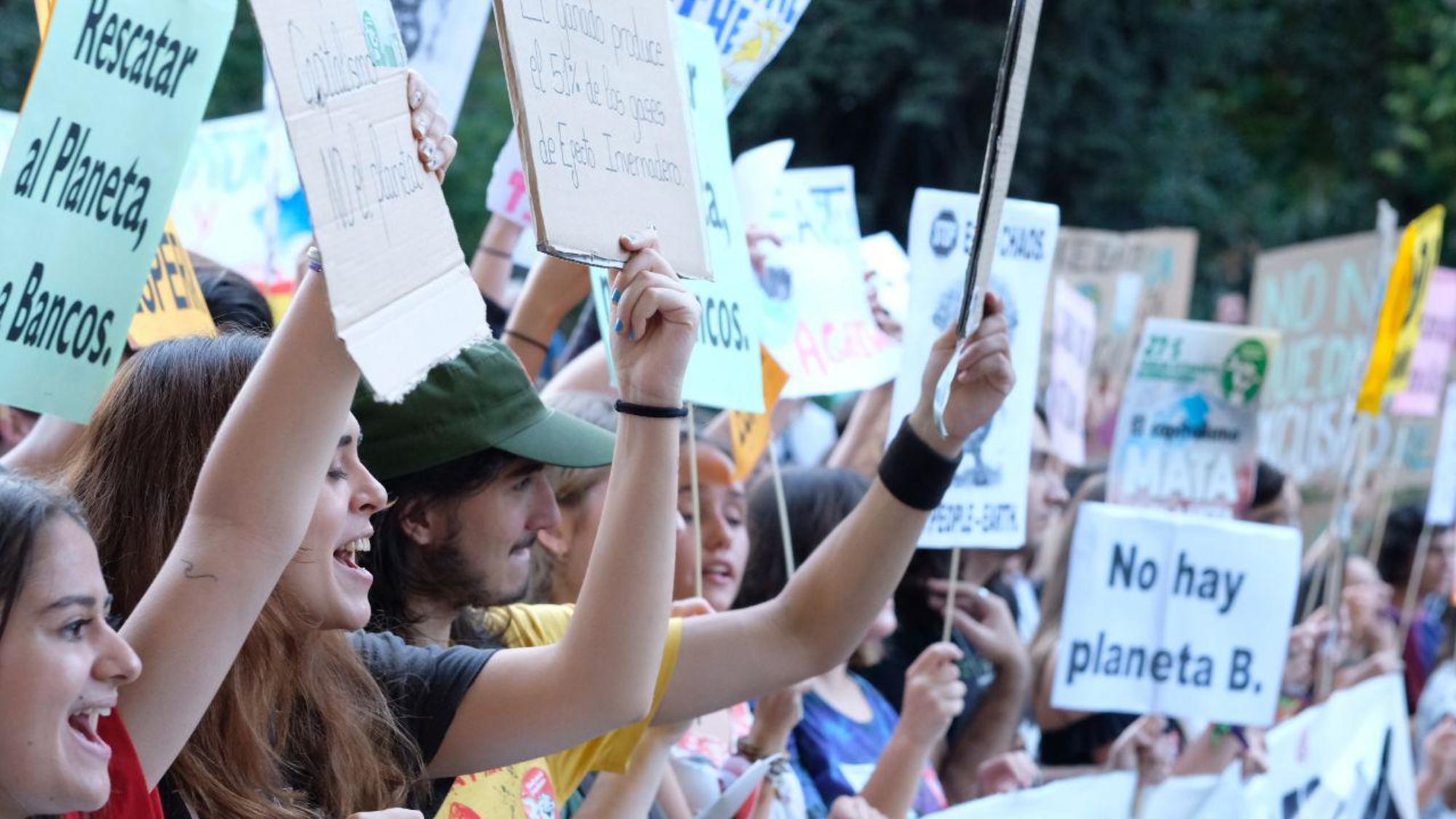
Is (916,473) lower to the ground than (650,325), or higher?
lower

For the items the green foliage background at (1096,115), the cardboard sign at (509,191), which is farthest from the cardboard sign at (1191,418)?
the green foliage background at (1096,115)

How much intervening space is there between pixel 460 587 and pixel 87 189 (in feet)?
2.27

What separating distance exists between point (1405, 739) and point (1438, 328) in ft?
7.55

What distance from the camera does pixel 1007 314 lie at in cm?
337

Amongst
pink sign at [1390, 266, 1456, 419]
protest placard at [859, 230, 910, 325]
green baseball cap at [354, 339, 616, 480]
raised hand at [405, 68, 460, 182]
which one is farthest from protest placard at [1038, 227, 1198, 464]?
raised hand at [405, 68, 460, 182]

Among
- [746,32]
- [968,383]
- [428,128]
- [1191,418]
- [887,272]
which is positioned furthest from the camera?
[1191,418]

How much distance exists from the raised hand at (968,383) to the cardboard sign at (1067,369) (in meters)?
2.23

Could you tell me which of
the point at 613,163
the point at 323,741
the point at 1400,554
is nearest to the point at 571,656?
the point at 323,741

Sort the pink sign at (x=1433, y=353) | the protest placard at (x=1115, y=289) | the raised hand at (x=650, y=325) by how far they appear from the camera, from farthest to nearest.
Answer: the protest placard at (x=1115, y=289) → the pink sign at (x=1433, y=353) → the raised hand at (x=650, y=325)

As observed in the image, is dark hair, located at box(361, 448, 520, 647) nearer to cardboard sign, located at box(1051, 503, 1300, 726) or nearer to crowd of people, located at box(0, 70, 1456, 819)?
crowd of people, located at box(0, 70, 1456, 819)

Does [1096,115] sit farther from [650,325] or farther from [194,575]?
[194,575]

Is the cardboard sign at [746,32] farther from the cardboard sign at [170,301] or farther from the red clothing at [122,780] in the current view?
the red clothing at [122,780]

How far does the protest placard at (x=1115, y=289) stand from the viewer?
22.9 ft

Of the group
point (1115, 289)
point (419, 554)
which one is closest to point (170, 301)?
point (419, 554)
